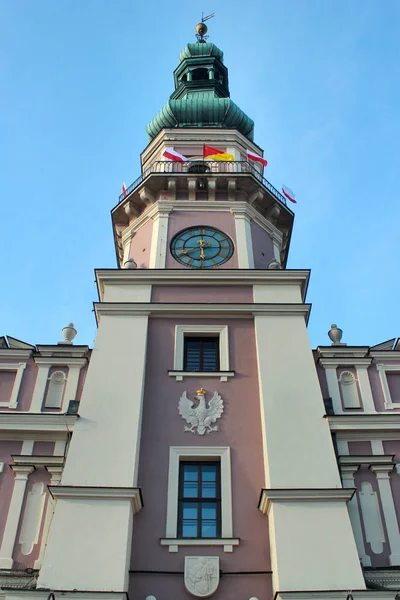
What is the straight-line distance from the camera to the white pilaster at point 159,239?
1930 cm

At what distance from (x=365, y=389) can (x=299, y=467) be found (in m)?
3.14

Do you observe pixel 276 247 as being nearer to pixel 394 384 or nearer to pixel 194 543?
pixel 394 384

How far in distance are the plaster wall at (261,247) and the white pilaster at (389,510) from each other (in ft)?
23.1

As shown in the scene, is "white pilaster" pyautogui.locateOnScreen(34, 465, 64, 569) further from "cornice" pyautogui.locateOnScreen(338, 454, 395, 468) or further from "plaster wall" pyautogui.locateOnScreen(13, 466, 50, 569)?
"cornice" pyautogui.locateOnScreen(338, 454, 395, 468)

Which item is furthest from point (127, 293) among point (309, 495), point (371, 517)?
point (371, 517)

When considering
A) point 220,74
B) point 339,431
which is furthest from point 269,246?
Answer: point 220,74

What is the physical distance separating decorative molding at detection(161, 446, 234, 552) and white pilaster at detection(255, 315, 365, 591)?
776 mm

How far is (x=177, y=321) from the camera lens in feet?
56.1

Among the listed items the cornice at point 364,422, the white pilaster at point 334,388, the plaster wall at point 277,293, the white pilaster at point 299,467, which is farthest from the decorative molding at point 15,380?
the white pilaster at point 334,388

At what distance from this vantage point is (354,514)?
1361cm

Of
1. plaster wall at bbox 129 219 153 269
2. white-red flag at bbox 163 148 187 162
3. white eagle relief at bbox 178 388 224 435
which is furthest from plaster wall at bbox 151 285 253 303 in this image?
white-red flag at bbox 163 148 187 162

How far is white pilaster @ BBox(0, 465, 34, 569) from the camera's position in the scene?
12932mm

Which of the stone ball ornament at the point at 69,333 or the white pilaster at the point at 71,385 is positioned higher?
the stone ball ornament at the point at 69,333

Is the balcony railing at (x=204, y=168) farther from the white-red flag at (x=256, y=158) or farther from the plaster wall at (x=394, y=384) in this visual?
the plaster wall at (x=394, y=384)
